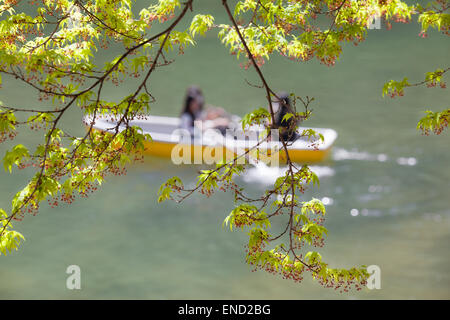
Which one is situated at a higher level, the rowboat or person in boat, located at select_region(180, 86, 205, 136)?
person in boat, located at select_region(180, 86, 205, 136)

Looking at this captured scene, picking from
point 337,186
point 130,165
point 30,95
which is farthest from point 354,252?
point 30,95

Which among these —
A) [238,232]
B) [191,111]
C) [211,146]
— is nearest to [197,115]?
[191,111]

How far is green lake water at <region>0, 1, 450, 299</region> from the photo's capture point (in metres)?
5.43

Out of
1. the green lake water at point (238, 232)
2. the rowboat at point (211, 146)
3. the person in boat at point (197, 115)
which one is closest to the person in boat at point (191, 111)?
the person in boat at point (197, 115)

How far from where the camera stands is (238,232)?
6.41 meters

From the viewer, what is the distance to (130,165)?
8.18 metres

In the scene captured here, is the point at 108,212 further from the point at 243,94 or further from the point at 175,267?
the point at 243,94

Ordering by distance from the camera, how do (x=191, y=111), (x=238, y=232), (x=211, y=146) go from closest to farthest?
1. (x=238, y=232)
2. (x=211, y=146)
3. (x=191, y=111)

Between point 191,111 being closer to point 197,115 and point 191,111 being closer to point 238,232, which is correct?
point 197,115

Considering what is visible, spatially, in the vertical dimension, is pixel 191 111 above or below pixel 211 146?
above

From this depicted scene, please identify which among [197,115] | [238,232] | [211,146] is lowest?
[238,232]

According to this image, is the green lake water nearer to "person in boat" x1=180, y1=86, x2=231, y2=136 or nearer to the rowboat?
the rowboat

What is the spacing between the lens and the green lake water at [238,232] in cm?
543

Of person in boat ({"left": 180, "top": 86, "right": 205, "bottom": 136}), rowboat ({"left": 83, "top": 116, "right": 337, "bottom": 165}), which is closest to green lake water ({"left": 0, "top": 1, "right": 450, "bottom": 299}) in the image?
rowboat ({"left": 83, "top": 116, "right": 337, "bottom": 165})
